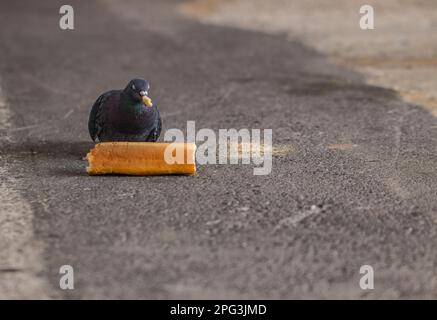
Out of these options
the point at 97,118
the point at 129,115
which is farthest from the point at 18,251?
the point at 97,118

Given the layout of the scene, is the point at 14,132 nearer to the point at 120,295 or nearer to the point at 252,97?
the point at 252,97

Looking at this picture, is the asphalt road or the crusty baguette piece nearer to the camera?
the asphalt road

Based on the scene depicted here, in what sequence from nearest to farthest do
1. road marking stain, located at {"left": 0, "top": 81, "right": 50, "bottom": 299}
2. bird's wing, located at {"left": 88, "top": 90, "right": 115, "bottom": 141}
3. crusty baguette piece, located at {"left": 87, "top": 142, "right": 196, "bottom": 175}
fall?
road marking stain, located at {"left": 0, "top": 81, "right": 50, "bottom": 299}
crusty baguette piece, located at {"left": 87, "top": 142, "right": 196, "bottom": 175}
bird's wing, located at {"left": 88, "top": 90, "right": 115, "bottom": 141}

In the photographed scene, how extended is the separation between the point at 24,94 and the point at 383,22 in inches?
242

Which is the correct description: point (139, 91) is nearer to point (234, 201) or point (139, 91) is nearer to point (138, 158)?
point (138, 158)

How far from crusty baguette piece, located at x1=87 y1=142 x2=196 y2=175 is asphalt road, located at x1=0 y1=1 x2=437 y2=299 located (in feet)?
0.22

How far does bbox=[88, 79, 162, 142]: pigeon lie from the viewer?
437 cm

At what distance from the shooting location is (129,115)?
4.41m

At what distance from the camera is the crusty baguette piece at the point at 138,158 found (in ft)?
13.9

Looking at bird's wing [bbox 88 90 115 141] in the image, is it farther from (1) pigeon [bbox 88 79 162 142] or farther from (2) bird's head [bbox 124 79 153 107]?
(2) bird's head [bbox 124 79 153 107]

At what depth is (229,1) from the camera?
14062 mm

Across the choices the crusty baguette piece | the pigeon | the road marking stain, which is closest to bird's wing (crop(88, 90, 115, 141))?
the pigeon

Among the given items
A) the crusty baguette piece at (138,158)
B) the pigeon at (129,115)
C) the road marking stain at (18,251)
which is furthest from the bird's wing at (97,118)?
the road marking stain at (18,251)

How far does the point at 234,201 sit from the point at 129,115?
887 mm
